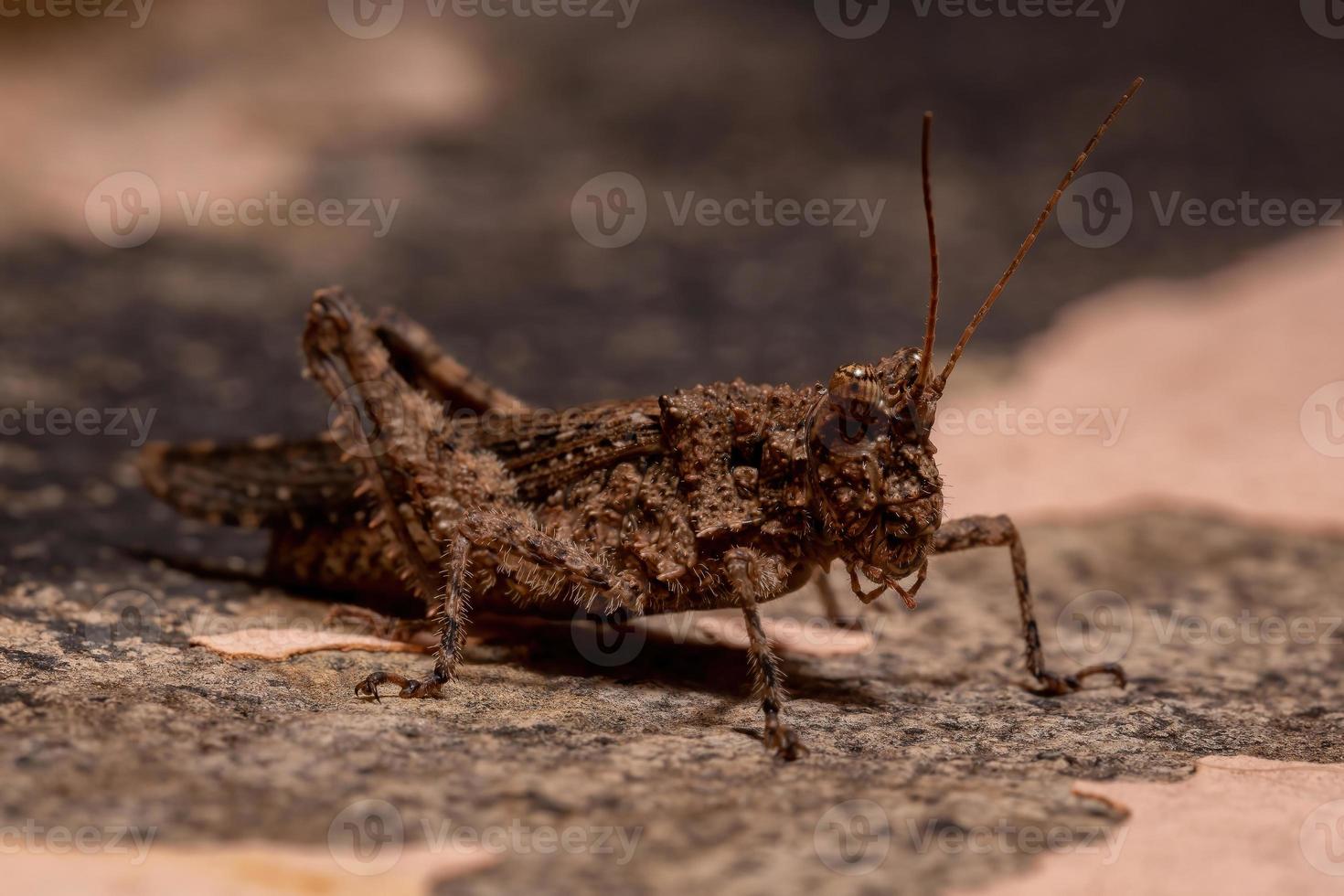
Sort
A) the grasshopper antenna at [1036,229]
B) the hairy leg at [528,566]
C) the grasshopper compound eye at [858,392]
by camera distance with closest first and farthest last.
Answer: the grasshopper antenna at [1036,229] < the grasshopper compound eye at [858,392] < the hairy leg at [528,566]

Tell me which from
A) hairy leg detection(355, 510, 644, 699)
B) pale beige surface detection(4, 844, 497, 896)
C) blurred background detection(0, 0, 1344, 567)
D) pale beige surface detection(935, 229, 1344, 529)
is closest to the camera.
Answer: pale beige surface detection(4, 844, 497, 896)

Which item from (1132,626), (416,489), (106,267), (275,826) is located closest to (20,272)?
(106,267)

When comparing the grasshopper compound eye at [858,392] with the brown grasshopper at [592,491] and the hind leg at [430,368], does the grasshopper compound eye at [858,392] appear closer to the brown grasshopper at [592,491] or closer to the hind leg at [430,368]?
the brown grasshopper at [592,491]

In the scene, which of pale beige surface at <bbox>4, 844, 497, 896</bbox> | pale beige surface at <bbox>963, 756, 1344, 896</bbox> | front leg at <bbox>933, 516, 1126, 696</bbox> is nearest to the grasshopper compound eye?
front leg at <bbox>933, 516, 1126, 696</bbox>

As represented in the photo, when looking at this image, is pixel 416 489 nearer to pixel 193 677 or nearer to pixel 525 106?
pixel 193 677

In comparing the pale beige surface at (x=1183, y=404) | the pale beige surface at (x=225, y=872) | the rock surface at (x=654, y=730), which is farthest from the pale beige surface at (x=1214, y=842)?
the pale beige surface at (x=1183, y=404)

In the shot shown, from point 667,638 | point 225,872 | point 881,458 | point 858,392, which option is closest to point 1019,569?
point 881,458

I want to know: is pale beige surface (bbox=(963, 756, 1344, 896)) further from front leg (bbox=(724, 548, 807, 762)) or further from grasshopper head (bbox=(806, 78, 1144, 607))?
grasshopper head (bbox=(806, 78, 1144, 607))
